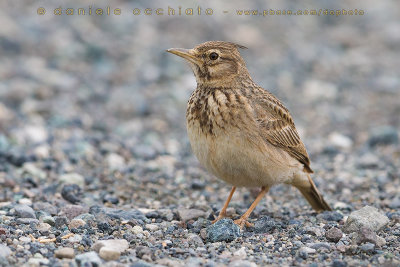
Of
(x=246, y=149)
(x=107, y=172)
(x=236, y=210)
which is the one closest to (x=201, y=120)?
(x=246, y=149)

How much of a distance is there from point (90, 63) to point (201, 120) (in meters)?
7.60

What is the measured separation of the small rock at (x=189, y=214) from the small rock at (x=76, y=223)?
1092 millimetres

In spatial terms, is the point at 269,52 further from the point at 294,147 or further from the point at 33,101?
the point at 294,147

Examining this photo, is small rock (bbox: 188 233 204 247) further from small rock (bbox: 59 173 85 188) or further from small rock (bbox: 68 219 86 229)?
small rock (bbox: 59 173 85 188)

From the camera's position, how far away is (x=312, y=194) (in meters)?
7.20

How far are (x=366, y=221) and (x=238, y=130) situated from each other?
1521 millimetres

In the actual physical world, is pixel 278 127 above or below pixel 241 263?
above

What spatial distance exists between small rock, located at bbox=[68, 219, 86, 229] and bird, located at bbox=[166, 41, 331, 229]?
4.36ft

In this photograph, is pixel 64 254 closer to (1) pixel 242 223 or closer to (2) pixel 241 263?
(2) pixel 241 263

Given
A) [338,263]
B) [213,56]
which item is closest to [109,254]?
[338,263]

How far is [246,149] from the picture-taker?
611cm

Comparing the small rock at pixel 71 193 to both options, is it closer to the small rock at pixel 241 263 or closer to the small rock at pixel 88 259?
the small rock at pixel 88 259

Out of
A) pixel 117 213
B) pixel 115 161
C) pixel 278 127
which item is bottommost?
pixel 117 213

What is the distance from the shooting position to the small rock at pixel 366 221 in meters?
5.96
